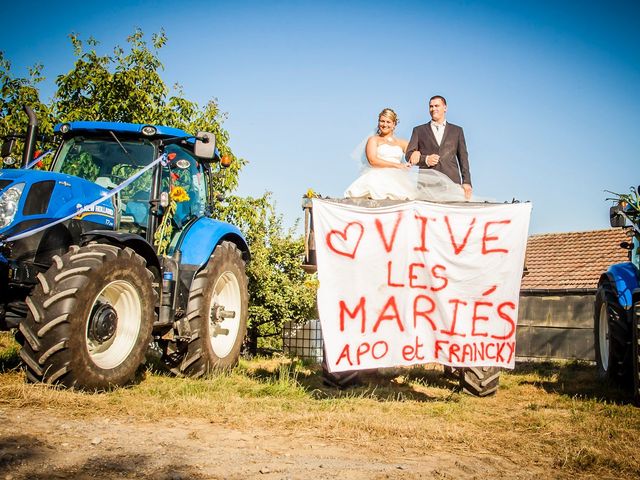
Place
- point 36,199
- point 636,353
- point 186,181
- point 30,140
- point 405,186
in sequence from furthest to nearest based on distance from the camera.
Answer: point 186,181
point 405,186
point 30,140
point 636,353
point 36,199

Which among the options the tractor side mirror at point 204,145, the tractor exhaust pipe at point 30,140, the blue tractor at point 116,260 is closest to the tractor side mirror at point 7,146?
the blue tractor at point 116,260

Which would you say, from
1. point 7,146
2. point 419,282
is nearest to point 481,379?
point 419,282

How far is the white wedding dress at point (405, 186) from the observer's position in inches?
Result: 231

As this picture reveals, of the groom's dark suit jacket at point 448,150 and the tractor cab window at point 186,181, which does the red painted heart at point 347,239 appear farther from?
the tractor cab window at point 186,181

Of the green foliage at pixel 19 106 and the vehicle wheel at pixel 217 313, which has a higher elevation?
the green foliage at pixel 19 106

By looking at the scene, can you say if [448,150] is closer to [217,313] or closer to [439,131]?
[439,131]

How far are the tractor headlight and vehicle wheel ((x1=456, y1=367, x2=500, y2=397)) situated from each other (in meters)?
4.29

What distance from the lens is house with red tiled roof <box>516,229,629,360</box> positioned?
17.1 m

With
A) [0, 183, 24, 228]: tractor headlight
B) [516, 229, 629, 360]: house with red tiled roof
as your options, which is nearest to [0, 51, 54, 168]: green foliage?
[0, 183, 24, 228]: tractor headlight

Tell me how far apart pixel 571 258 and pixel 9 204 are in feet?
59.0

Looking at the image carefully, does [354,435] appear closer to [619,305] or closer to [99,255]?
[99,255]

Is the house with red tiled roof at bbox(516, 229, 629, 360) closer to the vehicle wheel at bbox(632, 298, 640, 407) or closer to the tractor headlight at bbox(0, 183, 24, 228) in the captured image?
the vehicle wheel at bbox(632, 298, 640, 407)

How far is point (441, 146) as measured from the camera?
6.48 metres

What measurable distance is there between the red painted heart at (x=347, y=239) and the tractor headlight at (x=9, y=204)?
2639 mm
